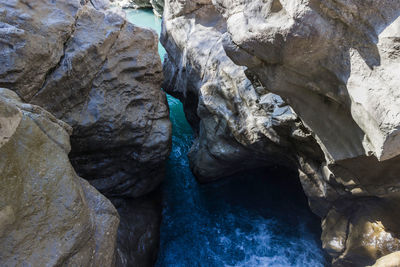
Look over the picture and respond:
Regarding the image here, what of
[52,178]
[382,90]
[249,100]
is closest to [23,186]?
[52,178]

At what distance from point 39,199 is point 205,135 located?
4.03m

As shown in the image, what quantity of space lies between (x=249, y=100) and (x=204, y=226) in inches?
113

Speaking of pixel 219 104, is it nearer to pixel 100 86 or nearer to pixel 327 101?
pixel 100 86

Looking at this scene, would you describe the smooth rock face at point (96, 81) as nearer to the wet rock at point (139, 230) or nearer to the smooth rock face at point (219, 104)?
the wet rock at point (139, 230)

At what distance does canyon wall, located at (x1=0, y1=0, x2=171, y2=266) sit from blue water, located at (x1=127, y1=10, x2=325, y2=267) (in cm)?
46

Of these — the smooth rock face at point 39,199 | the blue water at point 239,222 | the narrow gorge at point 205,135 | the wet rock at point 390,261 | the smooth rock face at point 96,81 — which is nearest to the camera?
the smooth rock face at point 39,199

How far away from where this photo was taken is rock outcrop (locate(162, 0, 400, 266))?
2.50 m

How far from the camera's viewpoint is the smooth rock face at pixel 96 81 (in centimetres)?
436

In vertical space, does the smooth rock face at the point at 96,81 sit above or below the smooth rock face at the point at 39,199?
above

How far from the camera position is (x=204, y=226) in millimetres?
6445

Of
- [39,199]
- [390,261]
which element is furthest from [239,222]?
[39,199]

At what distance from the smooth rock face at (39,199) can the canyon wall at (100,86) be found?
5.42 feet

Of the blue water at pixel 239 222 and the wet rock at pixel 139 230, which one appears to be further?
the blue water at pixel 239 222

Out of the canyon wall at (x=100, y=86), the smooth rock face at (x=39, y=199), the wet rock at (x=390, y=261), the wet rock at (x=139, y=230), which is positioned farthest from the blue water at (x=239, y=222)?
the smooth rock face at (x=39, y=199)
